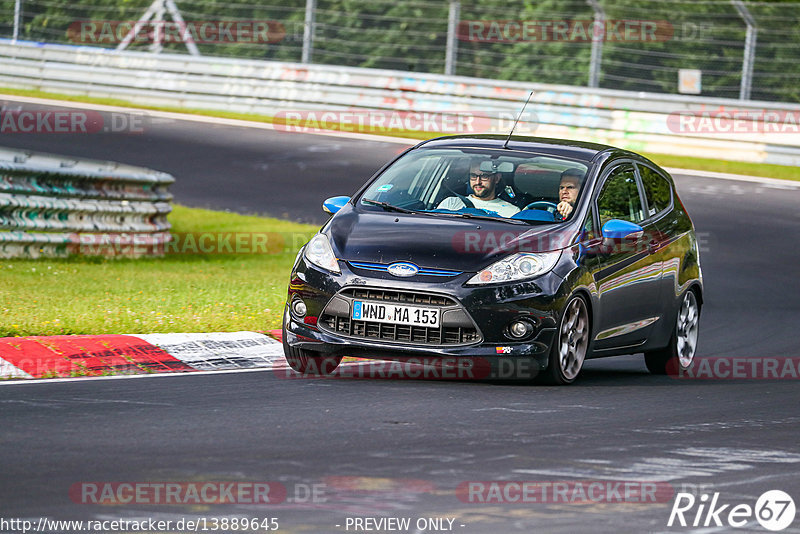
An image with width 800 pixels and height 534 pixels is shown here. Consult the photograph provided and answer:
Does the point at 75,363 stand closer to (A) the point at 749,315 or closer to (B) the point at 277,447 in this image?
(B) the point at 277,447

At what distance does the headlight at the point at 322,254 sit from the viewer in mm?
9000

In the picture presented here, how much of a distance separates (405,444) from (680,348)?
446 cm

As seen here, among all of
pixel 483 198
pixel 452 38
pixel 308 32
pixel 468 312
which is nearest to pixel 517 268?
pixel 468 312

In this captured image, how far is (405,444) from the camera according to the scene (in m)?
7.05

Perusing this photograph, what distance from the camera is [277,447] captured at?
686 centimetres

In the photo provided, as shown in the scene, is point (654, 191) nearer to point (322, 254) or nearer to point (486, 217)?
point (486, 217)

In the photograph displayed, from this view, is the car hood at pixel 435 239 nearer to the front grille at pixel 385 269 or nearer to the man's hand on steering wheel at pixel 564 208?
the front grille at pixel 385 269

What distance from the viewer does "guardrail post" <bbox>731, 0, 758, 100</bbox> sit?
2427cm

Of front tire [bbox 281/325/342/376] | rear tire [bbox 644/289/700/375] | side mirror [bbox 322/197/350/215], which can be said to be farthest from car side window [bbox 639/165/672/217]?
front tire [bbox 281/325/342/376]

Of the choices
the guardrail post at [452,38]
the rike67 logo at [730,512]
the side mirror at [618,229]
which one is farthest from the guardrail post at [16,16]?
the rike67 logo at [730,512]

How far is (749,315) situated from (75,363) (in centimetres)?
732

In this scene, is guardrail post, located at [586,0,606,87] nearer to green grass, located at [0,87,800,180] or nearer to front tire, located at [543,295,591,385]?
green grass, located at [0,87,800,180]

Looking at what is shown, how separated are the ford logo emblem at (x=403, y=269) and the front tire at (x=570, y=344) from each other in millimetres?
980

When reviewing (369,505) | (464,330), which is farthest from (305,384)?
(369,505)
